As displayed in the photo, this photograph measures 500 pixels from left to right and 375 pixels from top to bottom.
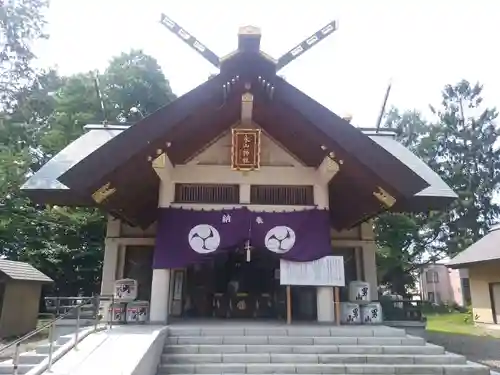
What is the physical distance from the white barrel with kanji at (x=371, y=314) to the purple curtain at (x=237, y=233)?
1.61 meters

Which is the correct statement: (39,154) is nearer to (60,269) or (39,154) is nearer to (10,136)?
(10,136)

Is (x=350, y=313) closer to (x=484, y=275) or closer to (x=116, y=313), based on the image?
(x=116, y=313)

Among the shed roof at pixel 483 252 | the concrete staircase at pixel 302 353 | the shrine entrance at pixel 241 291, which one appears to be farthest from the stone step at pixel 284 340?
the shed roof at pixel 483 252

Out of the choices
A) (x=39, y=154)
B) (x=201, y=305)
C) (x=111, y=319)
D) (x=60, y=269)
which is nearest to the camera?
(x=111, y=319)

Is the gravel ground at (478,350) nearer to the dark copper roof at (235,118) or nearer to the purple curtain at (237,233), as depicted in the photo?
the dark copper roof at (235,118)

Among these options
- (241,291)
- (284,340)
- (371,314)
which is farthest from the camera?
(241,291)

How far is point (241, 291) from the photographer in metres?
10.2

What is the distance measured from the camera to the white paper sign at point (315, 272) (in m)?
7.70

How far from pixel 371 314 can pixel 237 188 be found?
12.4 feet

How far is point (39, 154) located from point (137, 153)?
1694cm

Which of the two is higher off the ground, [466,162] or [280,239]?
[466,162]

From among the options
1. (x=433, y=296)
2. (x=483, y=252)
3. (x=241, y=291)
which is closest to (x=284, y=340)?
(x=241, y=291)

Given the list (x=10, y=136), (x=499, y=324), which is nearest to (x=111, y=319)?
(x=10, y=136)

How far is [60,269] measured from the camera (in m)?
18.8
